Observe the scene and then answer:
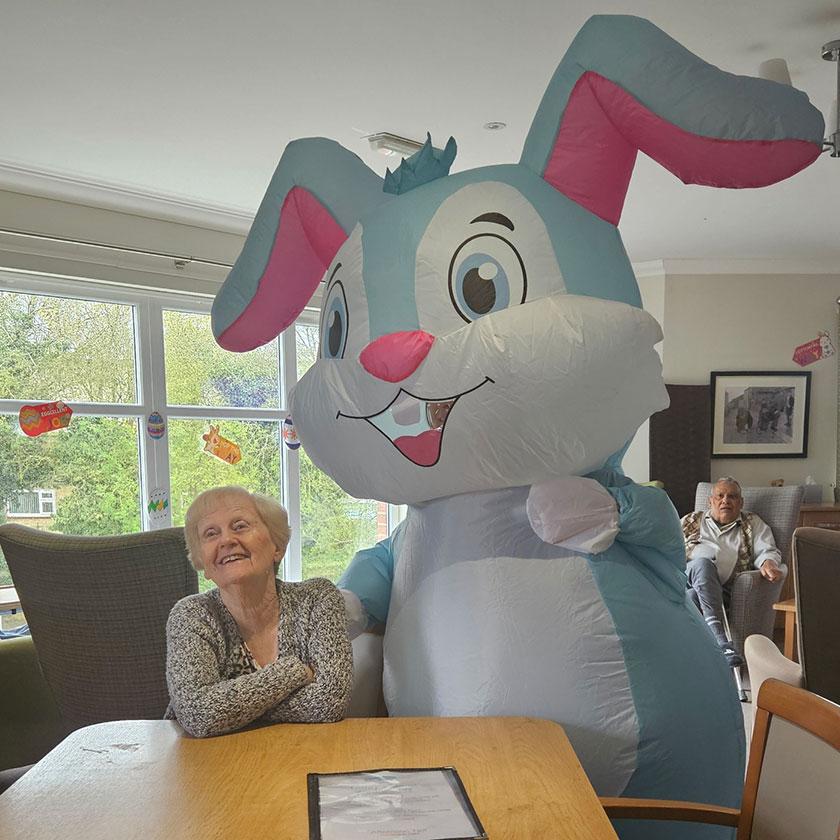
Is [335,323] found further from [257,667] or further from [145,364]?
[145,364]

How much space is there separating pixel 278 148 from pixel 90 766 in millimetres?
2954

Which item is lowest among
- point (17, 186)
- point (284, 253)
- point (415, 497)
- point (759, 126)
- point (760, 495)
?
point (760, 495)

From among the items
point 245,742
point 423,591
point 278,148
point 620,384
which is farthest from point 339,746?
point 278,148

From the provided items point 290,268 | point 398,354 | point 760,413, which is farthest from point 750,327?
point 398,354

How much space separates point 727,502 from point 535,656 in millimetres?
3533

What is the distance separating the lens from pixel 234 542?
184 centimetres

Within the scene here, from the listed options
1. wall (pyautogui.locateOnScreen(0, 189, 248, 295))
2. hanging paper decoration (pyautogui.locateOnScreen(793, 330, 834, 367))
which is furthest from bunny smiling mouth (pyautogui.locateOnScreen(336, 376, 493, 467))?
hanging paper decoration (pyautogui.locateOnScreen(793, 330, 834, 367))

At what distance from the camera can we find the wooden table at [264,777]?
4.11ft

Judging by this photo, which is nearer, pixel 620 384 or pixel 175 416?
pixel 620 384

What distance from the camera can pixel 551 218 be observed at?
1729mm

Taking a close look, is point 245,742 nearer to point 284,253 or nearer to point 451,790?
point 451,790

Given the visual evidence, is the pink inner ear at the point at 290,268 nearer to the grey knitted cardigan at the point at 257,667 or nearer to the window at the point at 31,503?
the grey knitted cardigan at the point at 257,667

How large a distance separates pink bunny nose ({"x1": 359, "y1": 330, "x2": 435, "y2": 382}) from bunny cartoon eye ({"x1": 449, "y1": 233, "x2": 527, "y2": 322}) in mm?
103

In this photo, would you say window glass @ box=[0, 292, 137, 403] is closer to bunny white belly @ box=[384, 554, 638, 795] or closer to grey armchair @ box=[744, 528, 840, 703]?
bunny white belly @ box=[384, 554, 638, 795]
